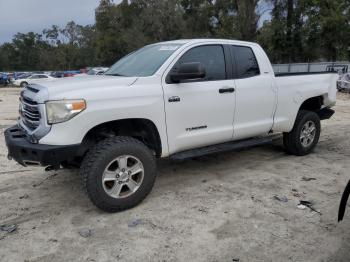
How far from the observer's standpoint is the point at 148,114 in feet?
14.6

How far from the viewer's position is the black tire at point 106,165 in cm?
412

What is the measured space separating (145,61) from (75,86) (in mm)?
1222

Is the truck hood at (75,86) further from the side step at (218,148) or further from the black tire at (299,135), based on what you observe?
the black tire at (299,135)

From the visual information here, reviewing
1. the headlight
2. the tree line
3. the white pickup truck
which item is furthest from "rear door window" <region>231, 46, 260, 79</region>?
the tree line

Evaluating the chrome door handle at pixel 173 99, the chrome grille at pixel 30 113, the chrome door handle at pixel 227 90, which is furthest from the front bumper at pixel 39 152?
the chrome door handle at pixel 227 90

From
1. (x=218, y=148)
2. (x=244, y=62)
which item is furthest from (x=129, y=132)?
(x=244, y=62)

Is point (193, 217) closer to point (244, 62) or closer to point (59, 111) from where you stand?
point (59, 111)

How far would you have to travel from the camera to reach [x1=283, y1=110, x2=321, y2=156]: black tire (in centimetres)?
640

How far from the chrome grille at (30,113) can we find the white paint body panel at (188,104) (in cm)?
26

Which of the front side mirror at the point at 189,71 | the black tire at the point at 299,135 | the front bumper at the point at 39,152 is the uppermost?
the front side mirror at the point at 189,71

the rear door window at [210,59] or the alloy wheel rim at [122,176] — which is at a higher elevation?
the rear door window at [210,59]

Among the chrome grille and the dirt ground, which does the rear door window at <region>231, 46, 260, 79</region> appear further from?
the chrome grille

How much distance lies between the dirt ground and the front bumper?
0.71 m

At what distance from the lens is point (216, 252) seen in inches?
140
